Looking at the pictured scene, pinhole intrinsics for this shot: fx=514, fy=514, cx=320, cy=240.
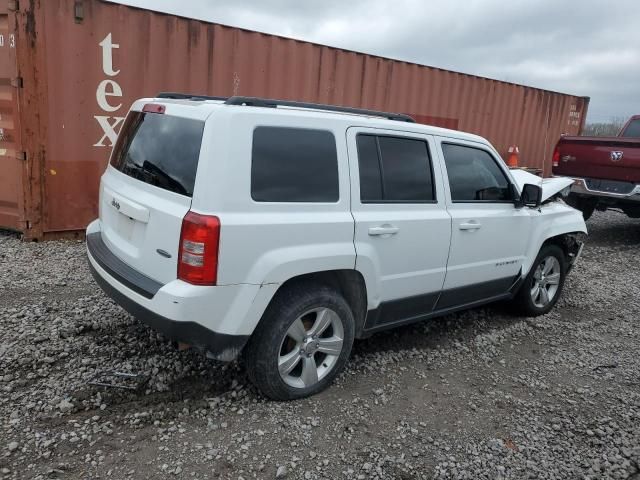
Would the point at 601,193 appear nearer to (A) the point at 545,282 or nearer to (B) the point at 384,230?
(A) the point at 545,282

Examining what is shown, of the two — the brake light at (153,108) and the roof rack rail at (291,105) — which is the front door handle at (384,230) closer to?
the roof rack rail at (291,105)

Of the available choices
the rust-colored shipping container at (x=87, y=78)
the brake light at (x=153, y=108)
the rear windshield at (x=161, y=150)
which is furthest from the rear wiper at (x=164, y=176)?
the rust-colored shipping container at (x=87, y=78)

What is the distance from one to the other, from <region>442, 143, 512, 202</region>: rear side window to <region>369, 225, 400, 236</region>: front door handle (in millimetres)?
706

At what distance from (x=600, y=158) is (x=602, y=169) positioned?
0.18 meters

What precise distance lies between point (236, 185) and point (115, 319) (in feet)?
6.71

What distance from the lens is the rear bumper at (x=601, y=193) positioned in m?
7.68

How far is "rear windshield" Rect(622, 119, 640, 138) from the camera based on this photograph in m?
9.59

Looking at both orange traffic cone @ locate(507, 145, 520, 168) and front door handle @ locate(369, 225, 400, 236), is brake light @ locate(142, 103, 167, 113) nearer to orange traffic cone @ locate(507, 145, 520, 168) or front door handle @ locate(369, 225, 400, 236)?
front door handle @ locate(369, 225, 400, 236)

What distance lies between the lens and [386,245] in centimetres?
328

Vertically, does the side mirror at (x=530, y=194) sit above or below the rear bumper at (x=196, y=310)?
above

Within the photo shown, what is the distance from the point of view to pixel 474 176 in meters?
3.97

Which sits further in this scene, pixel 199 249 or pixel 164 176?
pixel 164 176

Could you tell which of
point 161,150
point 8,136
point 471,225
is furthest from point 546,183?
point 8,136

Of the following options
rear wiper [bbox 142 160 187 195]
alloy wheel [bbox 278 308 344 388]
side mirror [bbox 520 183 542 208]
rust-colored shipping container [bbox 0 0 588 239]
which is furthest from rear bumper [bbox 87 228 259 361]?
rust-colored shipping container [bbox 0 0 588 239]
